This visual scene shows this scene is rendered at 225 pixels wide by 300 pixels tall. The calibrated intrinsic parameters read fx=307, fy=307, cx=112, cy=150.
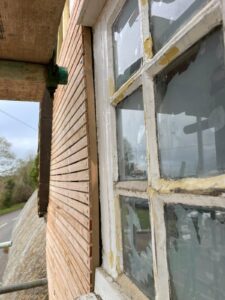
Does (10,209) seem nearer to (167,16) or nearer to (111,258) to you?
(111,258)

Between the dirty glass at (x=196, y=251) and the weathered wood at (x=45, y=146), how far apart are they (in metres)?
2.43

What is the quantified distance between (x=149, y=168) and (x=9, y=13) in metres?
0.95

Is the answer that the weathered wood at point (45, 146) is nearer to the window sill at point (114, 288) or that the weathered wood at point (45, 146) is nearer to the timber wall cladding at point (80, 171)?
the timber wall cladding at point (80, 171)

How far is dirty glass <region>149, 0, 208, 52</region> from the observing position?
811mm

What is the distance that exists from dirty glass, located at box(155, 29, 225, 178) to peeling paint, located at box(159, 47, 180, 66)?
0.02 metres

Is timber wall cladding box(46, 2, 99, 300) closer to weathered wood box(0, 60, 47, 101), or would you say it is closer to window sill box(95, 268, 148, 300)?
window sill box(95, 268, 148, 300)

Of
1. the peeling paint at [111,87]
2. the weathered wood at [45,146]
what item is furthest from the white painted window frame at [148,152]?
the weathered wood at [45,146]

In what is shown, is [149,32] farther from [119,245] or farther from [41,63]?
[41,63]

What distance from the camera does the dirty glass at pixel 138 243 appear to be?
3.52ft

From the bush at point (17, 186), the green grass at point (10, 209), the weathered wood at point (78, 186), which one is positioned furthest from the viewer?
the bush at point (17, 186)

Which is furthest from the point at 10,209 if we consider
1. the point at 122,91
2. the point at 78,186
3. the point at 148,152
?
the point at 148,152

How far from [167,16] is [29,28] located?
0.82 metres

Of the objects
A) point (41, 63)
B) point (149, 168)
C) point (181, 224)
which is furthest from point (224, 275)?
point (41, 63)

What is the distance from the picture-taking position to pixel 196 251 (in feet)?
2.66
